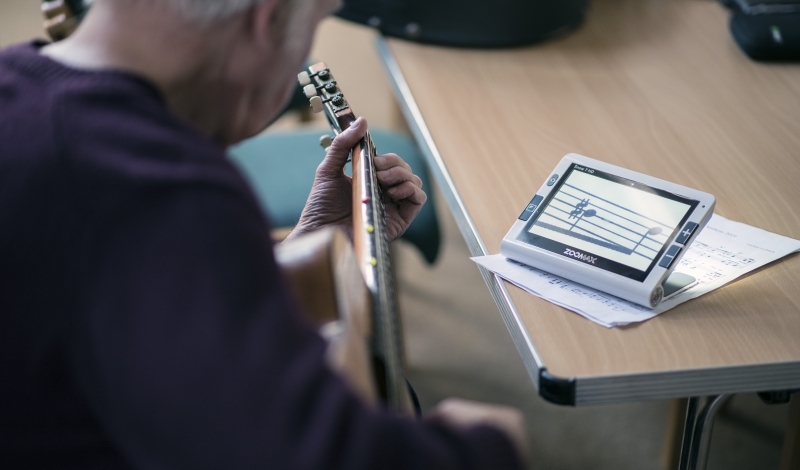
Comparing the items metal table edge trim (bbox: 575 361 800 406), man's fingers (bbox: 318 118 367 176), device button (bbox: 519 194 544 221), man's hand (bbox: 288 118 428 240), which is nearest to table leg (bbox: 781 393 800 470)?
metal table edge trim (bbox: 575 361 800 406)

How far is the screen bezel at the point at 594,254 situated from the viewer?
0.86 metres

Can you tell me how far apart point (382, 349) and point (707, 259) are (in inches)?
19.7

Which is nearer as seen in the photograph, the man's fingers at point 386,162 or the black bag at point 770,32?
the man's fingers at point 386,162

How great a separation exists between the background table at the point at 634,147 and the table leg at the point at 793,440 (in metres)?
0.42

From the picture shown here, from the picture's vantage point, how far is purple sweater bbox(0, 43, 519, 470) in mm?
473

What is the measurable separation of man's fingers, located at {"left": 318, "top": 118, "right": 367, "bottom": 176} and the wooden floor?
2.91ft

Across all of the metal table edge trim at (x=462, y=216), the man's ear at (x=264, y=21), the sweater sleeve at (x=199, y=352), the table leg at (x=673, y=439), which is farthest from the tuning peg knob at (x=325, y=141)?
the table leg at (x=673, y=439)

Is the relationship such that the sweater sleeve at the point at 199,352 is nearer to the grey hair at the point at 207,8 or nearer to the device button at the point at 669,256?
the grey hair at the point at 207,8

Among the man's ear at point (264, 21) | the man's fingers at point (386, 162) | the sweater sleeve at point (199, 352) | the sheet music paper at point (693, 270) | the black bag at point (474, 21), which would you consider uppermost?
the man's ear at point (264, 21)

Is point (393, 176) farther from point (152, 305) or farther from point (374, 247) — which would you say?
point (152, 305)

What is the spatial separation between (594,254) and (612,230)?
1.6 inches

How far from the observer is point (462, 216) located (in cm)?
107

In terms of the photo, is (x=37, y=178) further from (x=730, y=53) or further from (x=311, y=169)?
(x=730, y=53)

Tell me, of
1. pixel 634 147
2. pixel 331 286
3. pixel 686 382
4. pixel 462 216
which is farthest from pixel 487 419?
pixel 634 147
